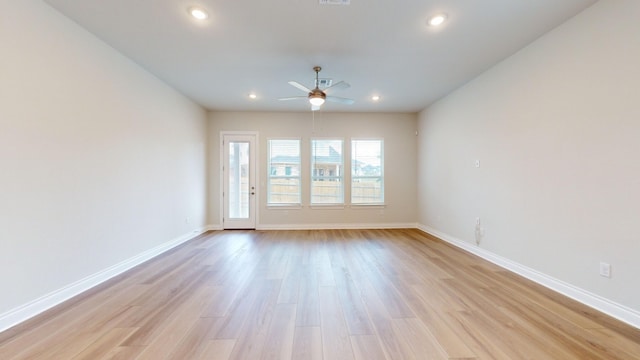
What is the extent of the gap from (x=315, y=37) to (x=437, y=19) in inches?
52.9

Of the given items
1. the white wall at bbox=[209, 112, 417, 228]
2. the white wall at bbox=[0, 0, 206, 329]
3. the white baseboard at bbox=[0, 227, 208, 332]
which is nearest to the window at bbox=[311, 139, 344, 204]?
the white wall at bbox=[209, 112, 417, 228]

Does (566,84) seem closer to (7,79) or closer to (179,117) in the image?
(7,79)

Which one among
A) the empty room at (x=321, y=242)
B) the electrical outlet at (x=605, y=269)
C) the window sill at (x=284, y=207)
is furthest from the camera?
the window sill at (x=284, y=207)

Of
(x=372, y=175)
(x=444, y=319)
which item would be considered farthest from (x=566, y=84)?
(x=372, y=175)

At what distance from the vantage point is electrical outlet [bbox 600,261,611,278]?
235 centimetres

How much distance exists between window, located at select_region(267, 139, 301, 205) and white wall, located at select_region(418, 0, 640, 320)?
379cm

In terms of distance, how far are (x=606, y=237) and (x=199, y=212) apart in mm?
6401

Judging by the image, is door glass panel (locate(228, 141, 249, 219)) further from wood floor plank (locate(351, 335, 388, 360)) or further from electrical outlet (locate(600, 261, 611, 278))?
electrical outlet (locate(600, 261, 611, 278))

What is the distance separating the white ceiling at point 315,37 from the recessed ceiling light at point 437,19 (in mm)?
60

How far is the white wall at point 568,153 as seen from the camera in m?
2.23

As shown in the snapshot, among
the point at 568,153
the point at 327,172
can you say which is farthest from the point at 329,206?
the point at 568,153

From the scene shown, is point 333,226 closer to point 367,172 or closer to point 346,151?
point 367,172

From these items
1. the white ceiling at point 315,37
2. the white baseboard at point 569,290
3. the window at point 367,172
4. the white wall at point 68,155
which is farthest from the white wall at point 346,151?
the white baseboard at point 569,290

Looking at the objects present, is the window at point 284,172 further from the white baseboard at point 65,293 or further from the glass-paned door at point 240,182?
the white baseboard at point 65,293
